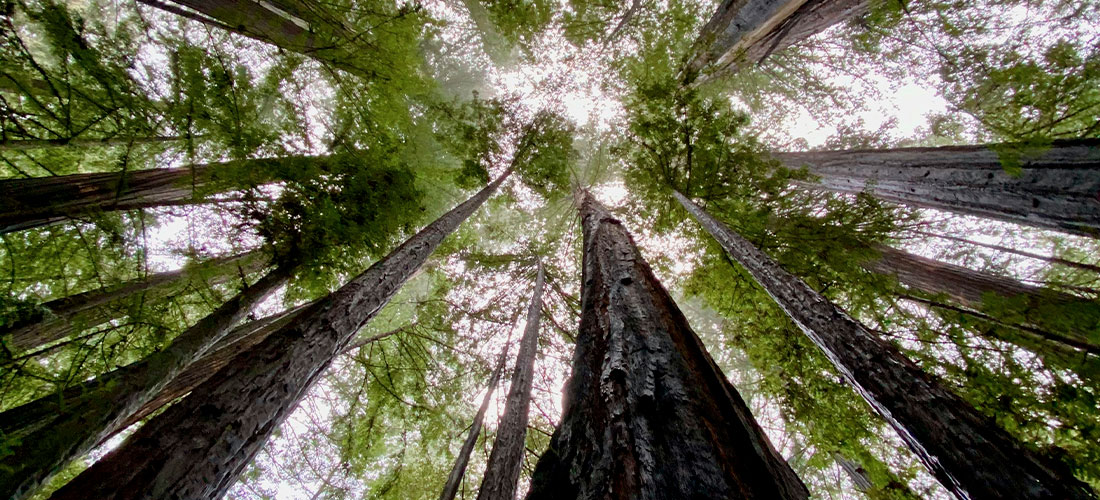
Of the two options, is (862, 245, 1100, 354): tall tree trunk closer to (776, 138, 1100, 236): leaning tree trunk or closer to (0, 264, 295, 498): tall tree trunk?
(776, 138, 1100, 236): leaning tree trunk

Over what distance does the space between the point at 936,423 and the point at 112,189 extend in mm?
6979

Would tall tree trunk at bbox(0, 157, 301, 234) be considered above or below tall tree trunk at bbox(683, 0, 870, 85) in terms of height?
below

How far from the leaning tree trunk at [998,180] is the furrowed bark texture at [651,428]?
3.65 metres

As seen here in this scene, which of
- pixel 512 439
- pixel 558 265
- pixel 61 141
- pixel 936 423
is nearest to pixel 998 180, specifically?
pixel 936 423

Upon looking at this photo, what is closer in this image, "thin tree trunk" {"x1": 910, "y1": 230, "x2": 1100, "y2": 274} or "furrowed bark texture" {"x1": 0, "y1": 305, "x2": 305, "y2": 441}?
"furrowed bark texture" {"x1": 0, "y1": 305, "x2": 305, "y2": 441}

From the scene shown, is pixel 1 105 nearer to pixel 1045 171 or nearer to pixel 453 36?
pixel 1045 171

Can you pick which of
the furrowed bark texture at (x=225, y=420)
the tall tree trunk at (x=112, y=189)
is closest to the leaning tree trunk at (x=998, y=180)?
the furrowed bark texture at (x=225, y=420)

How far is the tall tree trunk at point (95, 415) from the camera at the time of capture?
92.3 inches

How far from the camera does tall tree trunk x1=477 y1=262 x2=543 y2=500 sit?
3.61 meters

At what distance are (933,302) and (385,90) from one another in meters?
6.96

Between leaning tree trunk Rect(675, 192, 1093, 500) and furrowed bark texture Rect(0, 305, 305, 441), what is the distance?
4.70 metres

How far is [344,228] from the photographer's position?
487cm

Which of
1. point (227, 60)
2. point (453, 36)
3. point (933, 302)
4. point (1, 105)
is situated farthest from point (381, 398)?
point (453, 36)

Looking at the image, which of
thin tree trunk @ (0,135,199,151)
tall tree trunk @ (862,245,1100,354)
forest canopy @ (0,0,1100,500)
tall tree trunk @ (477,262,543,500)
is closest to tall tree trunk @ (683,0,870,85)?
forest canopy @ (0,0,1100,500)
